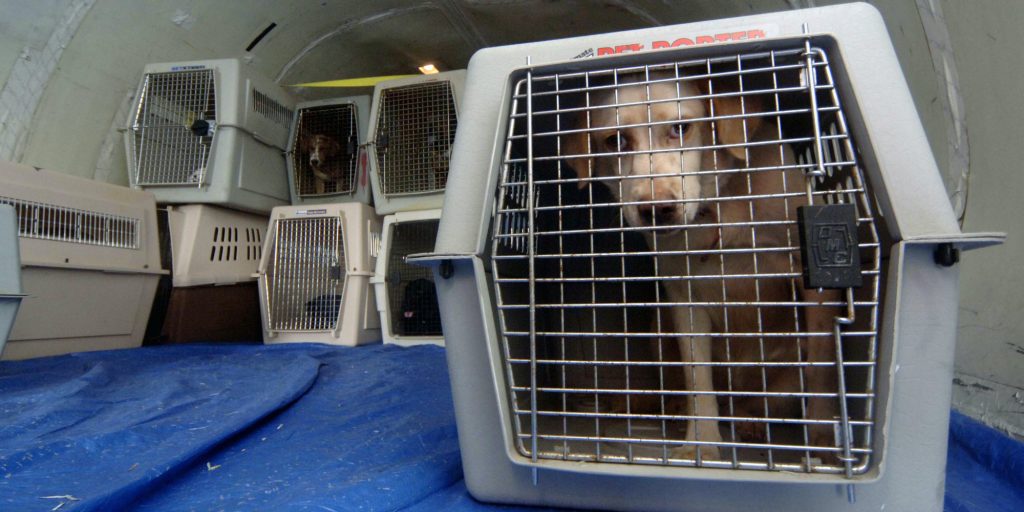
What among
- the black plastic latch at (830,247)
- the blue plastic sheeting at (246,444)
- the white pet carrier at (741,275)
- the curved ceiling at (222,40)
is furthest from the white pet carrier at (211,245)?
the black plastic latch at (830,247)

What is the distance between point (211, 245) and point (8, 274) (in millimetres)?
1112

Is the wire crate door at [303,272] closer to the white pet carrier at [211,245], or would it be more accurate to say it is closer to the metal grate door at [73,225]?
the white pet carrier at [211,245]

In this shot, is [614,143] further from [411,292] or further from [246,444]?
[411,292]

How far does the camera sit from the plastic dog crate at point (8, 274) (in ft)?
3.45

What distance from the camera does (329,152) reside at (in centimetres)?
261

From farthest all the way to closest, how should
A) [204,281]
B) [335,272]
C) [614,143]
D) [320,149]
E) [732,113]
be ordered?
1. [320,149]
2. [335,272]
3. [204,281]
4. [614,143]
5. [732,113]

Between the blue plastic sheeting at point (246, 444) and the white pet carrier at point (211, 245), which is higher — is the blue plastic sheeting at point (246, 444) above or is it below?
below

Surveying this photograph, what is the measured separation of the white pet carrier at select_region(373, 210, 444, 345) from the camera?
220cm

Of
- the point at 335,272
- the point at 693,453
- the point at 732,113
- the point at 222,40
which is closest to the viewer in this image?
the point at 693,453

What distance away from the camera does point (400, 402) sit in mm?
1215

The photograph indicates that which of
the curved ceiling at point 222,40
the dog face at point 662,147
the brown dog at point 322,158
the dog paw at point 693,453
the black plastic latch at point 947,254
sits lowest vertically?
the dog paw at point 693,453

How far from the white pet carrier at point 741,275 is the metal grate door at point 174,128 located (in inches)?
68.3

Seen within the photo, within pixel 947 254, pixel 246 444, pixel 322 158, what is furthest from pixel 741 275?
pixel 322 158

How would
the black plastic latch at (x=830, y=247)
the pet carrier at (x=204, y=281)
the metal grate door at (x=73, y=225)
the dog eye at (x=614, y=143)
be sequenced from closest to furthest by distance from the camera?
the black plastic latch at (x=830, y=247) < the dog eye at (x=614, y=143) < the metal grate door at (x=73, y=225) < the pet carrier at (x=204, y=281)
